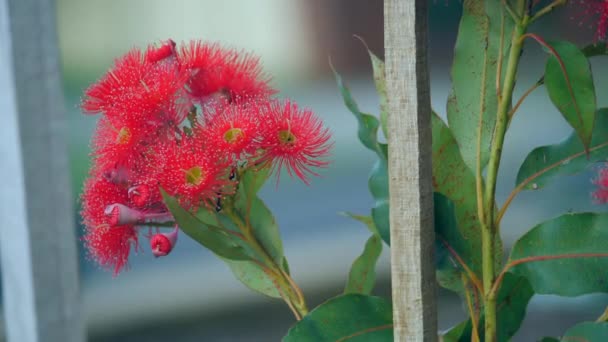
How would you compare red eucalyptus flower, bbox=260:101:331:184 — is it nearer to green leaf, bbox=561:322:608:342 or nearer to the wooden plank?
green leaf, bbox=561:322:608:342

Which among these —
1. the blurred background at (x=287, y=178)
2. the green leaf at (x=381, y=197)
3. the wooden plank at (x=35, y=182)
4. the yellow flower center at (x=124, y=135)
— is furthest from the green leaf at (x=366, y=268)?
the blurred background at (x=287, y=178)

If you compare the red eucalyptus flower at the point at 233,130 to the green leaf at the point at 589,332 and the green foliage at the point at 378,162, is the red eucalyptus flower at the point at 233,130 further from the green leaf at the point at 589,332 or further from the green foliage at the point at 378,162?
the green leaf at the point at 589,332

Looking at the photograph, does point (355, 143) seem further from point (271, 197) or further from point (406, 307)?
point (406, 307)

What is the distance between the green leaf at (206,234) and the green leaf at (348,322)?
46 mm

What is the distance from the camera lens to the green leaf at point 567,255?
1.18 feet

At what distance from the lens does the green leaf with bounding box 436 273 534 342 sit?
399mm

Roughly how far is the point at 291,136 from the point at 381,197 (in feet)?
0.19

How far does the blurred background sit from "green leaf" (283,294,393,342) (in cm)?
85

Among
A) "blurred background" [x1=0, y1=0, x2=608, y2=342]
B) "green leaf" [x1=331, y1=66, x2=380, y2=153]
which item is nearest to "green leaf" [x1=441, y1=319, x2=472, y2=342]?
"green leaf" [x1=331, y1=66, x2=380, y2=153]

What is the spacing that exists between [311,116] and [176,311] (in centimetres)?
141

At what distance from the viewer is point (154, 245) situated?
37cm

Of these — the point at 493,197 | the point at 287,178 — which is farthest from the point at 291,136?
the point at 287,178

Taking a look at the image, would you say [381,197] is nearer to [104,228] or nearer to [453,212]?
[453,212]

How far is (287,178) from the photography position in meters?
1.51
